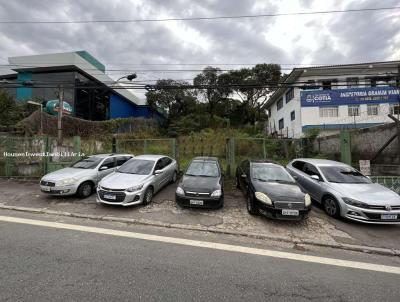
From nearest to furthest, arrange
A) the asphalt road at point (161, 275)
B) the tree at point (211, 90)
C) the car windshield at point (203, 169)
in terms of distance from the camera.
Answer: the asphalt road at point (161, 275) < the car windshield at point (203, 169) < the tree at point (211, 90)

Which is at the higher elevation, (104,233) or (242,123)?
(242,123)

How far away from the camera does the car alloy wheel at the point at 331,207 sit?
667 cm

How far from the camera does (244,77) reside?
3303cm

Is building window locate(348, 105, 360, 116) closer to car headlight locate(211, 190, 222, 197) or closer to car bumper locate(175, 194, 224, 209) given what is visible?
car headlight locate(211, 190, 222, 197)

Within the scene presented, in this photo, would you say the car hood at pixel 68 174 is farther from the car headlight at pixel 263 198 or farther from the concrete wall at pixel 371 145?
the concrete wall at pixel 371 145

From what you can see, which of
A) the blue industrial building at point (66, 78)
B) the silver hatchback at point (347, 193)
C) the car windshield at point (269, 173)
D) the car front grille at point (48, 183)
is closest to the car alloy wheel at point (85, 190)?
the car front grille at point (48, 183)

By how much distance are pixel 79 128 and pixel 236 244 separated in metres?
20.0

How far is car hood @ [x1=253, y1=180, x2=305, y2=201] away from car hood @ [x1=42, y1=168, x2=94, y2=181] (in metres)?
5.85

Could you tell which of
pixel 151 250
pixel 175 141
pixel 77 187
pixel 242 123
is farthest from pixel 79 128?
pixel 242 123

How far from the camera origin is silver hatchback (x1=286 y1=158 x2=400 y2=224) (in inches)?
235

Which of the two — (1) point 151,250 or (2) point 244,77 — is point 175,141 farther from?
(2) point 244,77

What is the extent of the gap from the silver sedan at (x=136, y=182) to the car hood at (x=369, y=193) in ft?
18.4

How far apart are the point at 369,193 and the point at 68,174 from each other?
30.5 feet

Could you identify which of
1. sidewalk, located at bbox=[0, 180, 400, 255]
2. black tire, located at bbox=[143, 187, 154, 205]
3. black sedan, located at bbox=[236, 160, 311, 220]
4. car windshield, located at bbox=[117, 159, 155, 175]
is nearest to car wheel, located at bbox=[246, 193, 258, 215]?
black sedan, located at bbox=[236, 160, 311, 220]
